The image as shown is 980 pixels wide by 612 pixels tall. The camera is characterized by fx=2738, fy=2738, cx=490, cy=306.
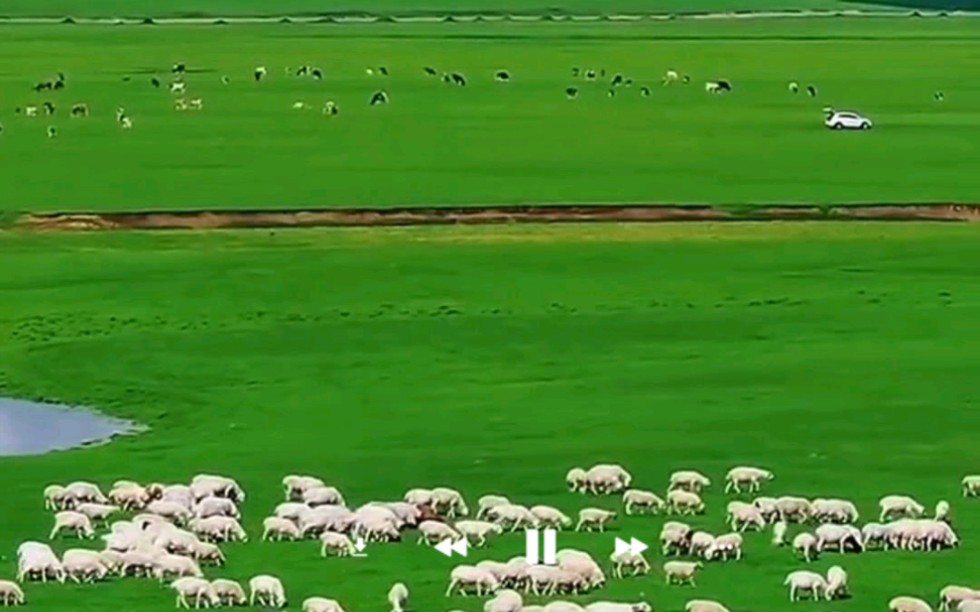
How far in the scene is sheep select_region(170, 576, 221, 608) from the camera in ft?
69.6

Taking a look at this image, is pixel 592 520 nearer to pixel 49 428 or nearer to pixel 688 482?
pixel 688 482

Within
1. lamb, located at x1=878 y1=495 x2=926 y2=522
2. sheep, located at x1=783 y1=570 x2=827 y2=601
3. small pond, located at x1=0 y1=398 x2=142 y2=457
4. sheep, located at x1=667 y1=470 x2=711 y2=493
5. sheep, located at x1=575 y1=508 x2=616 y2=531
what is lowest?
sheep, located at x1=783 y1=570 x2=827 y2=601

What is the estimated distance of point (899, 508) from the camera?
80.8 ft

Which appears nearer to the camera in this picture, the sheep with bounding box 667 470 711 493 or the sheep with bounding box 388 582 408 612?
the sheep with bounding box 388 582 408 612

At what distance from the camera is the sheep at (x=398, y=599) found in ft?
69.7

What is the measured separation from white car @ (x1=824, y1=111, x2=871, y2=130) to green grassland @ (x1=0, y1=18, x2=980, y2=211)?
440 mm

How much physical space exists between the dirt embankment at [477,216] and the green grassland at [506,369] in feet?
3.85

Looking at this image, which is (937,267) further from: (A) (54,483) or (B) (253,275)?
(A) (54,483)

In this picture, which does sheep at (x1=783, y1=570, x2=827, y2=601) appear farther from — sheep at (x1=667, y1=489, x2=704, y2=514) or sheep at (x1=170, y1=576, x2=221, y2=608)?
sheep at (x1=170, y1=576, x2=221, y2=608)

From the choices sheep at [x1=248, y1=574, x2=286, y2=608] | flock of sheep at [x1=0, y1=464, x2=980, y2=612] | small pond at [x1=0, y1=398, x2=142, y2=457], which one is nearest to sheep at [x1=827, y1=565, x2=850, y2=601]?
flock of sheep at [x1=0, y1=464, x2=980, y2=612]

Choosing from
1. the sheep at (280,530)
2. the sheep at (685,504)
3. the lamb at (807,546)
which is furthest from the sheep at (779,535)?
the sheep at (280,530)

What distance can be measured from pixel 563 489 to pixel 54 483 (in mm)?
5074

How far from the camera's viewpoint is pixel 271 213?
50.9 meters

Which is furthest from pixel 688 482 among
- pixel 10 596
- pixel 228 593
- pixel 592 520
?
pixel 10 596
